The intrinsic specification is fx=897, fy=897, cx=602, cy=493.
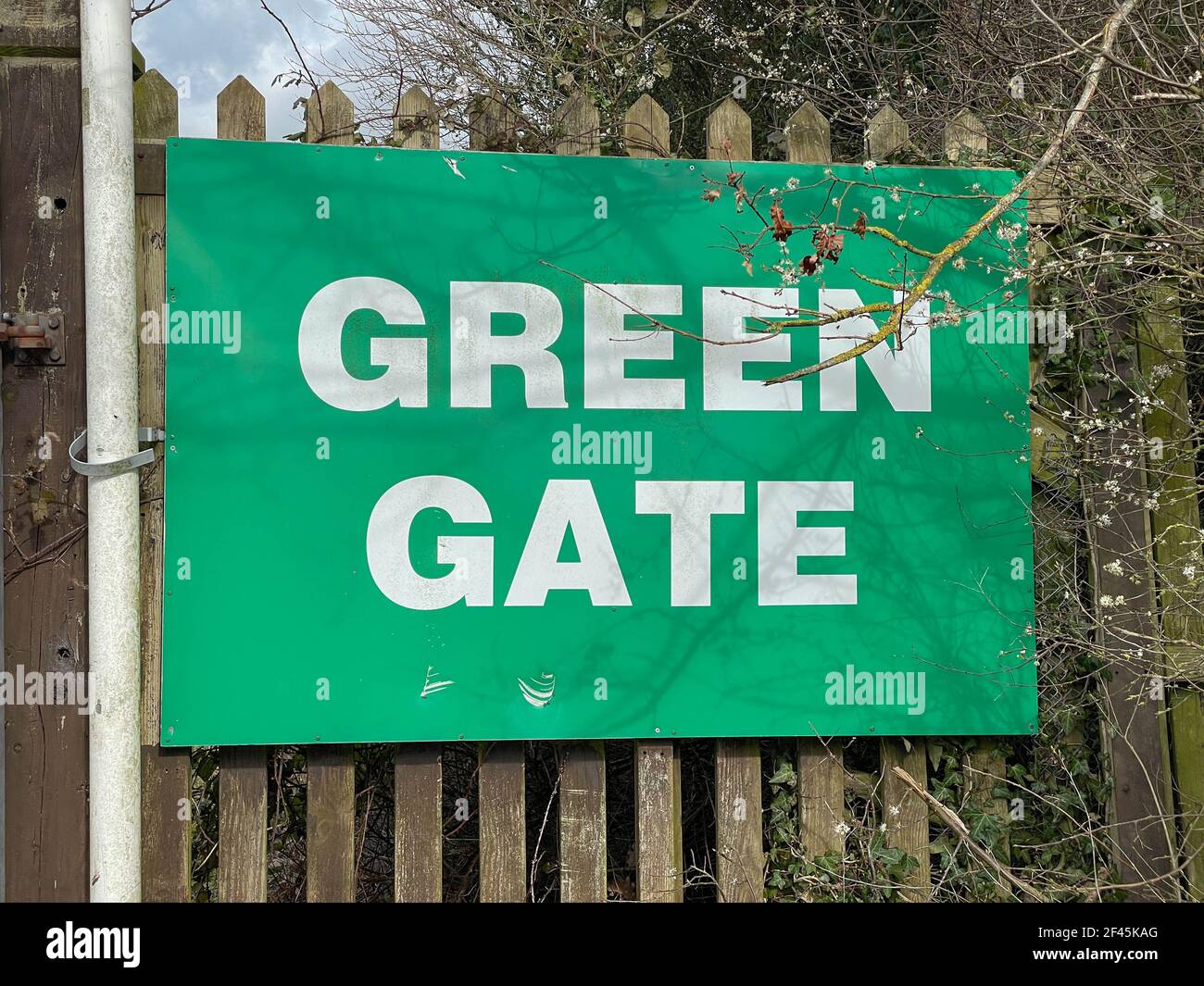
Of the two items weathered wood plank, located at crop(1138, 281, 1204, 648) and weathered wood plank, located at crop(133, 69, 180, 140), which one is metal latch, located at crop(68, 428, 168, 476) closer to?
weathered wood plank, located at crop(133, 69, 180, 140)

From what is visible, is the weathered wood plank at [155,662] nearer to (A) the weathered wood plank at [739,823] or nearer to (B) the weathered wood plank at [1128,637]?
(A) the weathered wood plank at [739,823]

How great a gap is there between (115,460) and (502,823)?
1400 mm

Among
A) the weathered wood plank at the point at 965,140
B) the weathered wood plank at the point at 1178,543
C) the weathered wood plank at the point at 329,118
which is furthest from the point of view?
the weathered wood plank at the point at 965,140

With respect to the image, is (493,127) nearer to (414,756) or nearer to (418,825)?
(414,756)

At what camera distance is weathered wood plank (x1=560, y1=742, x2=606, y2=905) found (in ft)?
8.12

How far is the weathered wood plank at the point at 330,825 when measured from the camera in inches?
94.4

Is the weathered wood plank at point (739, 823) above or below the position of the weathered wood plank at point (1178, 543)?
below

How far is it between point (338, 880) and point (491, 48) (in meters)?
3.40

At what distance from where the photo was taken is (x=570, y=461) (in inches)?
98.2

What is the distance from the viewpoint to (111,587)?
2.30m

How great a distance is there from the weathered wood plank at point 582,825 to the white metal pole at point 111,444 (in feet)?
3.64

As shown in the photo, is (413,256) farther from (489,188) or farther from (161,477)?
(161,477)

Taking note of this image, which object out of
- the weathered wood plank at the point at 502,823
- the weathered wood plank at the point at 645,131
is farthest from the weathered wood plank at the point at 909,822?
the weathered wood plank at the point at 645,131

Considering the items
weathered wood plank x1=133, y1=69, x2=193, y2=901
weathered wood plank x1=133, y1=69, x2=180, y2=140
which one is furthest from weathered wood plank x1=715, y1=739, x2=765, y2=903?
weathered wood plank x1=133, y1=69, x2=180, y2=140
